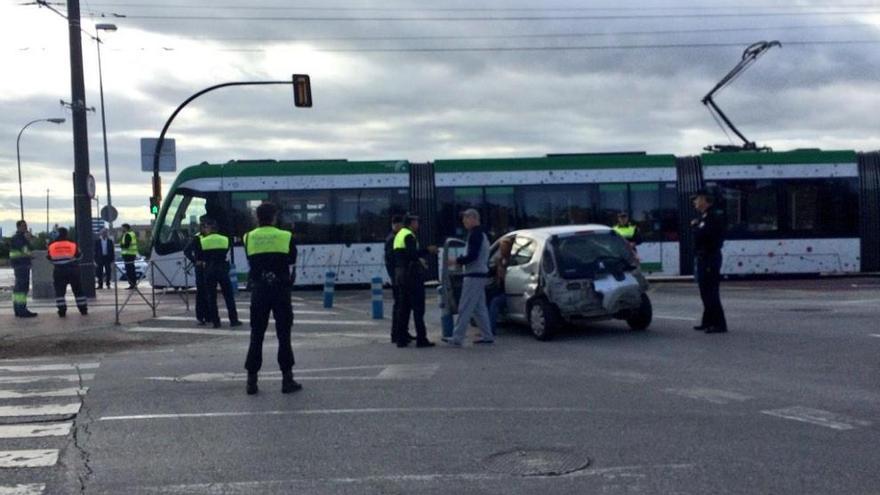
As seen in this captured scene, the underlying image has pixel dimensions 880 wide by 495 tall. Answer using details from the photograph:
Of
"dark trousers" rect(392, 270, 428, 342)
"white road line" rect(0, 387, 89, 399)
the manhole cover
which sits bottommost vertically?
the manhole cover

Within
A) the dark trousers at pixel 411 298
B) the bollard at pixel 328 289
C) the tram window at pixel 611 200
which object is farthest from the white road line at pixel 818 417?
the tram window at pixel 611 200

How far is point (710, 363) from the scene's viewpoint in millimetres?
11133

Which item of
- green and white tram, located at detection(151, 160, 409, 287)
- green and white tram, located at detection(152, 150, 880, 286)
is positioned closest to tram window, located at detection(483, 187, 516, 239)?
green and white tram, located at detection(152, 150, 880, 286)

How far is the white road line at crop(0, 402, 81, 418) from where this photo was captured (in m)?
8.95

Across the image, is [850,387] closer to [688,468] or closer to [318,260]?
[688,468]

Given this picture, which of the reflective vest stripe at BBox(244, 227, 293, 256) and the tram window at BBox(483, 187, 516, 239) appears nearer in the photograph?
the reflective vest stripe at BBox(244, 227, 293, 256)

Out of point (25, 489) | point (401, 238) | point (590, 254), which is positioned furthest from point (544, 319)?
point (25, 489)

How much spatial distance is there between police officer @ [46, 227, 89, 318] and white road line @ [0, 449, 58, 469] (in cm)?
1257

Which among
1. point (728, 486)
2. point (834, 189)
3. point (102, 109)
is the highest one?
point (102, 109)

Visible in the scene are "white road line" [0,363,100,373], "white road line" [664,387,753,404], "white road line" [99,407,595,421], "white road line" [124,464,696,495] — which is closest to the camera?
"white road line" [124,464,696,495]

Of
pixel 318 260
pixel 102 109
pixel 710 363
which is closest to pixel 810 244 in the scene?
pixel 318 260

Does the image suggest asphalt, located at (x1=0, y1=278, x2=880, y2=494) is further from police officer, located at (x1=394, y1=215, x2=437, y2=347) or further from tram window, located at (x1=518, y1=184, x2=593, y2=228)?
tram window, located at (x1=518, y1=184, x2=593, y2=228)

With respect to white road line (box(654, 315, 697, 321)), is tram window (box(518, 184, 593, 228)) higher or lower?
higher

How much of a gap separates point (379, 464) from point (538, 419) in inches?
72.0
